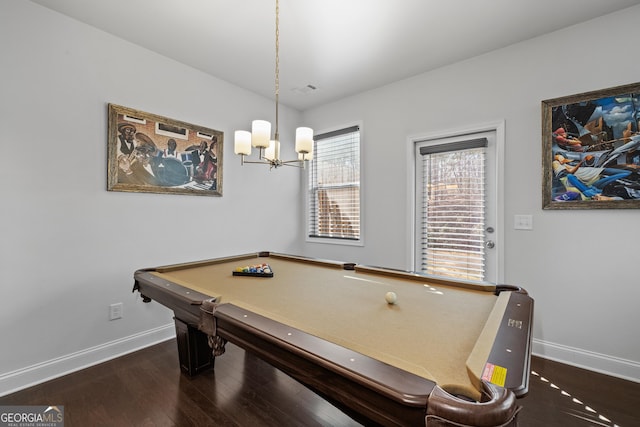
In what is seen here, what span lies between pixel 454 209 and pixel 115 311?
10.9 ft

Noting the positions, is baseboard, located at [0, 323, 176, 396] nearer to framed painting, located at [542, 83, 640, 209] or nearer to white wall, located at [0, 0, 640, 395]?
white wall, located at [0, 0, 640, 395]

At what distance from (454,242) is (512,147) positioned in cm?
103

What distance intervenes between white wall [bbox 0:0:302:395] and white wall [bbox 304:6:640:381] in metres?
2.50

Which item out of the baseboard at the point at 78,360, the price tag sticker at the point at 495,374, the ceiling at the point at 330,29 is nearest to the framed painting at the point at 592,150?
the ceiling at the point at 330,29

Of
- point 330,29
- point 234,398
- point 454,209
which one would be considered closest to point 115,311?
point 234,398

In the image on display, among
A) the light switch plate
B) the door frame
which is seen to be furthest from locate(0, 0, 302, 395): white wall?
the light switch plate

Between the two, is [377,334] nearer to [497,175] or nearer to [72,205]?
[497,175]

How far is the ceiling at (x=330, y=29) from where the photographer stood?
6.79 ft

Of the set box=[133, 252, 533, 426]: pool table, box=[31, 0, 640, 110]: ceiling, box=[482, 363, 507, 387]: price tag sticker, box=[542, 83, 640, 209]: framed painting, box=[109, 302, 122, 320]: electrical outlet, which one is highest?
box=[31, 0, 640, 110]: ceiling

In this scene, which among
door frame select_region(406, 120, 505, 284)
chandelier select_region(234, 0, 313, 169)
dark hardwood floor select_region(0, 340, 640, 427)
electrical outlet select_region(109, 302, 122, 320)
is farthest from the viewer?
door frame select_region(406, 120, 505, 284)

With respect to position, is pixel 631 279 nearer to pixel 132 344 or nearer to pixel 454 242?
pixel 454 242

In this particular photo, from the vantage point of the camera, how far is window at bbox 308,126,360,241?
3.69 meters

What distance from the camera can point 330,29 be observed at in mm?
2330

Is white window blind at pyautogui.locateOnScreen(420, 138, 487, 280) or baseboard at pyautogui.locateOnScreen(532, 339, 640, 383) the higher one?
white window blind at pyautogui.locateOnScreen(420, 138, 487, 280)
